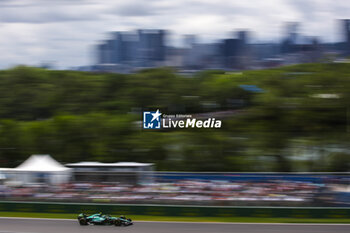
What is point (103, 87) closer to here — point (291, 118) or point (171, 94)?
point (171, 94)

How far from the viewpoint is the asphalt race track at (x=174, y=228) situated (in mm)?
16406

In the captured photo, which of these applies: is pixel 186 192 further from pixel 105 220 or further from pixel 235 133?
pixel 235 133

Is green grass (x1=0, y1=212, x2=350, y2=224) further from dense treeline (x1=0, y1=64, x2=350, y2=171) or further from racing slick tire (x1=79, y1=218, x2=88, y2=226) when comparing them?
dense treeline (x1=0, y1=64, x2=350, y2=171)

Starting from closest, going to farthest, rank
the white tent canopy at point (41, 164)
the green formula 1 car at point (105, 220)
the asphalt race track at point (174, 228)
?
1. the asphalt race track at point (174, 228)
2. the green formula 1 car at point (105, 220)
3. the white tent canopy at point (41, 164)

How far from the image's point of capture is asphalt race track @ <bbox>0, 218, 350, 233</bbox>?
16.4 metres

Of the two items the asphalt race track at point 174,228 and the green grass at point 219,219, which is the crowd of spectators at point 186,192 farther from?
the asphalt race track at point 174,228

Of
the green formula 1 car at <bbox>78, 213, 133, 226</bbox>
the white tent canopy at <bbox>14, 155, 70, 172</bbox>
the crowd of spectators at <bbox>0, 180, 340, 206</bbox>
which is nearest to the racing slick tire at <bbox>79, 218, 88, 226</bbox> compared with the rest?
the green formula 1 car at <bbox>78, 213, 133, 226</bbox>

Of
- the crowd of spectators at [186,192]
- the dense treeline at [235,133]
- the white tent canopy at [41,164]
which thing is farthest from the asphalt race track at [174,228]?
the dense treeline at [235,133]

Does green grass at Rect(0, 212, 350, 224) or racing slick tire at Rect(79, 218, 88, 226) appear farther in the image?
green grass at Rect(0, 212, 350, 224)

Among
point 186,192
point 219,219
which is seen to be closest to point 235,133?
point 186,192

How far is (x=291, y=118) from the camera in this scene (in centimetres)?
3169

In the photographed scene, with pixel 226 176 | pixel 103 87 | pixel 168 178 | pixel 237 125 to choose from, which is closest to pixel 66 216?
pixel 168 178

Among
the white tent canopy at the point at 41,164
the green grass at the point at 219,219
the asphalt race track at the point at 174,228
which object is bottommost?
the green grass at the point at 219,219

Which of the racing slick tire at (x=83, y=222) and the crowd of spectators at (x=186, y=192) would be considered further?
the crowd of spectators at (x=186, y=192)
